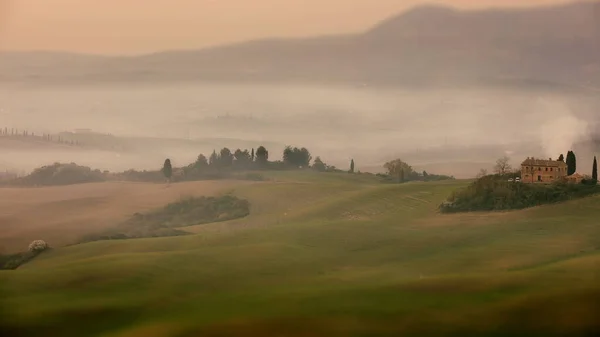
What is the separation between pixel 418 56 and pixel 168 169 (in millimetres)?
2164

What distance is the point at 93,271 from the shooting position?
220 inches

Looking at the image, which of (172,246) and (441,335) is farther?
(172,246)

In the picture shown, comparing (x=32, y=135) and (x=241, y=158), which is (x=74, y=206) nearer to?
(x=32, y=135)

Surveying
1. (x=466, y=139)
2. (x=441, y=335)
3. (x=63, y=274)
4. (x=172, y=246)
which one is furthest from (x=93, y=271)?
(x=466, y=139)

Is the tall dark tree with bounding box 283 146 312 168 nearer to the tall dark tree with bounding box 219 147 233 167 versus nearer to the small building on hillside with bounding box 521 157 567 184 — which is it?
the tall dark tree with bounding box 219 147 233 167

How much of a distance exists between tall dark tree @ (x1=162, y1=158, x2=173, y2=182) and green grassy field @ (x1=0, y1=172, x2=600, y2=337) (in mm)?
480

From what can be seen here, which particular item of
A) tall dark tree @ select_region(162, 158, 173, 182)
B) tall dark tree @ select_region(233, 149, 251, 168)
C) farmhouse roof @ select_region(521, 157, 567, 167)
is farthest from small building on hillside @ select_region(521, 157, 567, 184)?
tall dark tree @ select_region(162, 158, 173, 182)

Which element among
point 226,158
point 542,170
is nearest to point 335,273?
point 226,158

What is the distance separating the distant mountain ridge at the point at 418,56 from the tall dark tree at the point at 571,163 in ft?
1.91

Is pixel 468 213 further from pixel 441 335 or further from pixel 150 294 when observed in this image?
pixel 150 294

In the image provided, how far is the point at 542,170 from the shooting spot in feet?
19.4

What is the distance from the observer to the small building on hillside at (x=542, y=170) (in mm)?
5891

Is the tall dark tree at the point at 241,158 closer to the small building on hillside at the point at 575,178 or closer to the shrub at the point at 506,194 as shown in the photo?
the shrub at the point at 506,194

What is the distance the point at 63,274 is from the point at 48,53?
170 cm
